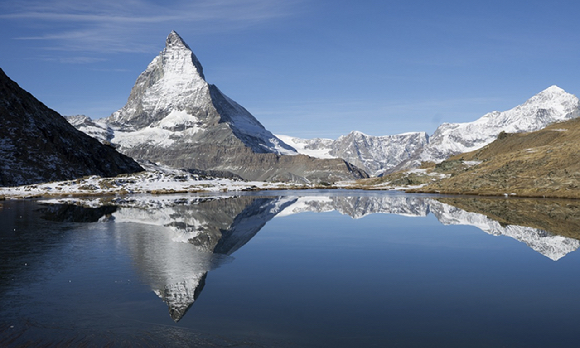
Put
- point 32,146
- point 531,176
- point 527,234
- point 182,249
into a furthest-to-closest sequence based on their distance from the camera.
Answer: point 32,146 < point 531,176 < point 527,234 < point 182,249

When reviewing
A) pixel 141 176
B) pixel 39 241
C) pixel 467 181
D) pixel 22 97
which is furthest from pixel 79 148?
pixel 39 241

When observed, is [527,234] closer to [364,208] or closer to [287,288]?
[287,288]

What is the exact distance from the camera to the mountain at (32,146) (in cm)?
15412

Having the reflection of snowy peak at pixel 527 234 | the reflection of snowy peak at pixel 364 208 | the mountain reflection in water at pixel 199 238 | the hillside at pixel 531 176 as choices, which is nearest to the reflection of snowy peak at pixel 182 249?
the mountain reflection in water at pixel 199 238

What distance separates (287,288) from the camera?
21.2 m

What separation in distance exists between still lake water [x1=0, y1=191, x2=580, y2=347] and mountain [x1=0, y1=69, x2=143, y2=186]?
129m

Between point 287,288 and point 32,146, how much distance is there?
571 feet

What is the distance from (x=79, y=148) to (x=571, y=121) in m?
194

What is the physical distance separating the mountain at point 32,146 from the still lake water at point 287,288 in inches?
5084

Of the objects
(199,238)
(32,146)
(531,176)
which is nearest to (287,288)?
(199,238)

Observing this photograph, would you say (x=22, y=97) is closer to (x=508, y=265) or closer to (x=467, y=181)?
(x=467, y=181)

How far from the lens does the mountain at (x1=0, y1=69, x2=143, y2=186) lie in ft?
506

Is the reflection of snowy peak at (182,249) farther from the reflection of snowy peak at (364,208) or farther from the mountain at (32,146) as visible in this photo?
the mountain at (32,146)

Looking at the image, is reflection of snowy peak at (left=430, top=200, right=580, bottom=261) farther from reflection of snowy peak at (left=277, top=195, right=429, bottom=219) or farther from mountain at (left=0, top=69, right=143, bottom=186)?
mountain at (left=0, top=69, right=143, bottom=186)
